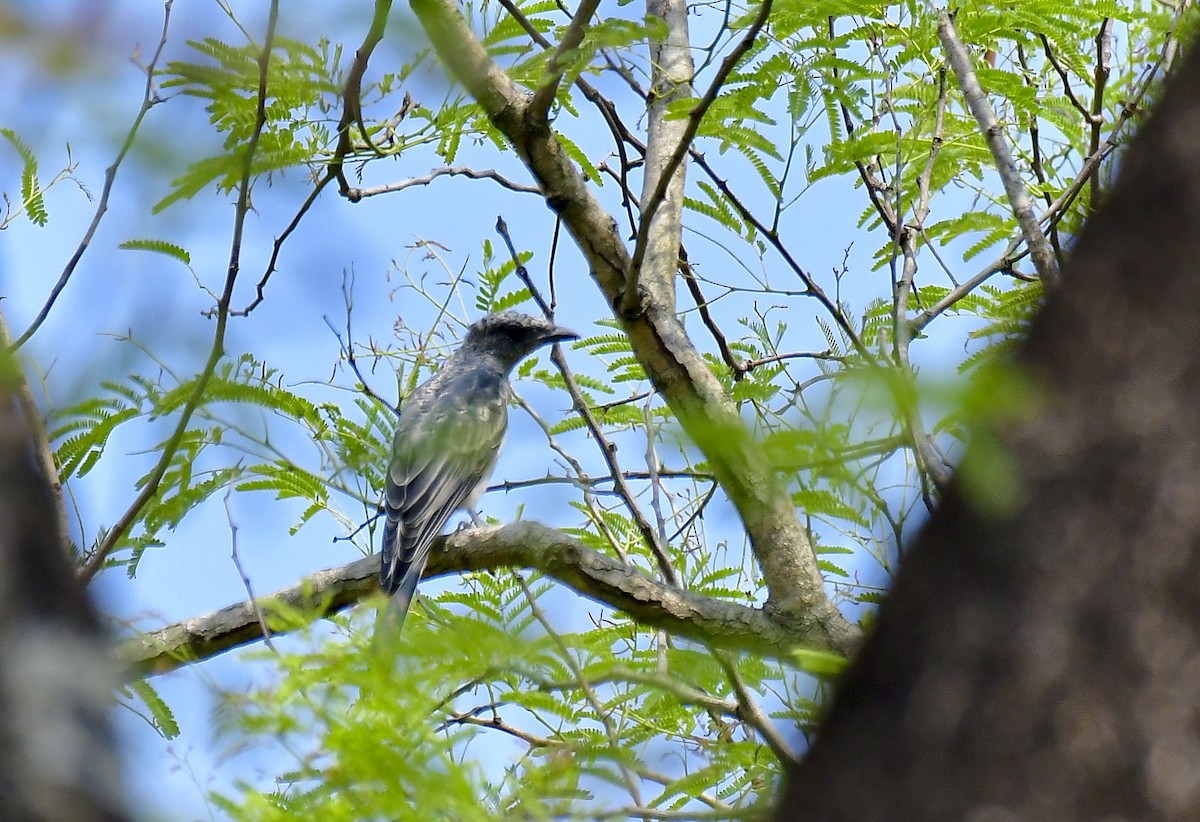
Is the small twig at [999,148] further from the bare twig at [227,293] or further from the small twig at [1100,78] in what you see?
the bare twig at [227,293]

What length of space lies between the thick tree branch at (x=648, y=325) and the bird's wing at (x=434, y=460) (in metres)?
0.89

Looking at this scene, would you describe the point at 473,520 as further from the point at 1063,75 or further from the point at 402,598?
the point at 1063,75

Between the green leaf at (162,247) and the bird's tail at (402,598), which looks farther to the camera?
the green leaf at (162,247)

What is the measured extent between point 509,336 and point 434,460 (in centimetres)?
198

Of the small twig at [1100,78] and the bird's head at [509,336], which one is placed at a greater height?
the bird's head at [509,336]

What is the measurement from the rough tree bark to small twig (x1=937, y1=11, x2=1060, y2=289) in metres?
3.10

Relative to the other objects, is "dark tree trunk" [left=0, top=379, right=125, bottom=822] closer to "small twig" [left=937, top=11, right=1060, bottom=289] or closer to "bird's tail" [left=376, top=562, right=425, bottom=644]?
"bird's tail" [left=376, top=562, right=425, bottom=644]

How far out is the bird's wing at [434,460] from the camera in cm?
523

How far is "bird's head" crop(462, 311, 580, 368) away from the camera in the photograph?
25.5 ft

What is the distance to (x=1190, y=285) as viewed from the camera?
1.25 meters

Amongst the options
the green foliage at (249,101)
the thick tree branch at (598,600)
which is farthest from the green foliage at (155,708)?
the green foliage at (249,101)


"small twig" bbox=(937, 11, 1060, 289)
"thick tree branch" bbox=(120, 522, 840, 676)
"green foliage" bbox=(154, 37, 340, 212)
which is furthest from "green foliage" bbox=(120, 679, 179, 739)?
"small twig" bbox=(937, 11, 1060, 289)

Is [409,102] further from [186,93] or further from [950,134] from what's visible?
[950,134]

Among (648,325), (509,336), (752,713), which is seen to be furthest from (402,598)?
(509,336)
